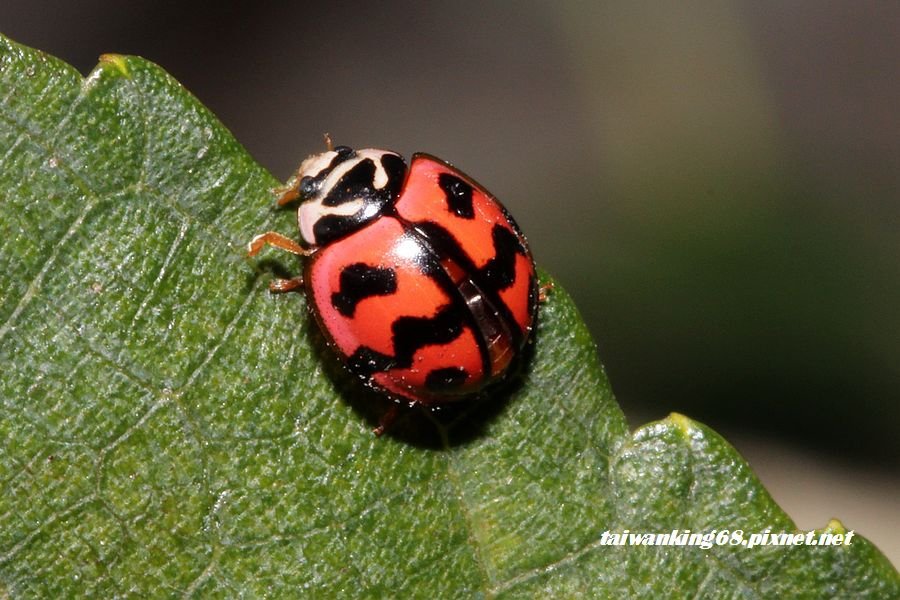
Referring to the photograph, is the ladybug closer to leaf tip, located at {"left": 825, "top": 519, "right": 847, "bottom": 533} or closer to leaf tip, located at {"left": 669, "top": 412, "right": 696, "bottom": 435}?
leaf tip, located at {"left": 669, "top": 412, "right": 696, "bottom": 435}

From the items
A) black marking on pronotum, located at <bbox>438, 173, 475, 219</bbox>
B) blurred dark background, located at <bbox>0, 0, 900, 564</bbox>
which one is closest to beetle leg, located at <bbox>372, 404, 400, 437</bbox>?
black marking on pronotum, located at <bbox>438, 173, 475, 219</bbox>

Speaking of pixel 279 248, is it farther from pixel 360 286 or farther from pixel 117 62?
pixel 117 62

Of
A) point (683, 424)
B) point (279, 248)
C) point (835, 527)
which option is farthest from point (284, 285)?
point (835, 527)

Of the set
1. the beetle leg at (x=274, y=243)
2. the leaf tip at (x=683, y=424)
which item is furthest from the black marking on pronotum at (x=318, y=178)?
the leaf tip at (x=683, y=424)

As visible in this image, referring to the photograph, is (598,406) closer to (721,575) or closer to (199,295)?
(721,575)

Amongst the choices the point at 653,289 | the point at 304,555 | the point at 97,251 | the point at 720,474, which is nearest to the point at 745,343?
the point at 653,289

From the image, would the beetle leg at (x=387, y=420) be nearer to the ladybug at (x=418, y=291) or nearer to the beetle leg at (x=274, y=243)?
the ladybug at (x=418, y=291)

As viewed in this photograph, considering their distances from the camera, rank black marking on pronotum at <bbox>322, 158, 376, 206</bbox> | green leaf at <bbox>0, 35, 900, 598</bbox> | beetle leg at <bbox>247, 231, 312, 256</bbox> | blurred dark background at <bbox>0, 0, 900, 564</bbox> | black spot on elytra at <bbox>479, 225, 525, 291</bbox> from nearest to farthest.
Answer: green leaf at <bbox>0, 35, 900, 598</bbox> < beetle leg at <bbox>247, 231, 312, 256</bbox> < black spot on elytra at <bbox>479, 225, 525, 291</bbox> < black marking on pronotum at <bbox>322, 158, 376, 206</bbox> < blurred dark background at <bbox>0, 0, 900, 564</bbox>
